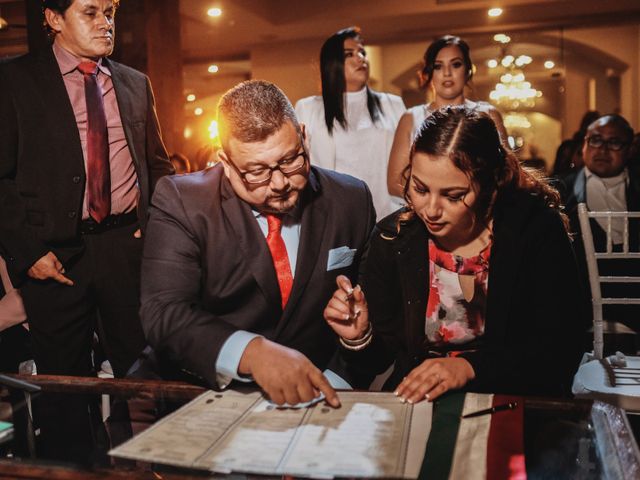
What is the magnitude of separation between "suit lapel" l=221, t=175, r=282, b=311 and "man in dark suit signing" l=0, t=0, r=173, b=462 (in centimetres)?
76

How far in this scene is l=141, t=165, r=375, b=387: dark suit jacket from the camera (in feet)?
5.08

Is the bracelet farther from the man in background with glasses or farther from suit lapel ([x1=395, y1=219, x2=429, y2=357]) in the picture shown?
the man in background with glasses

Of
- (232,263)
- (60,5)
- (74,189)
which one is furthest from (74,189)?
(232,263)

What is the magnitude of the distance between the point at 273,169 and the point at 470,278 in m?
0.58

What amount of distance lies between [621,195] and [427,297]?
2.42 m

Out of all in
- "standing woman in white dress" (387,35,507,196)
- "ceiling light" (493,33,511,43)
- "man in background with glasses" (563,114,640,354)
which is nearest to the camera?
"standing woman in white dress" (387,35,507,196)

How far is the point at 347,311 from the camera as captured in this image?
4.61 ft

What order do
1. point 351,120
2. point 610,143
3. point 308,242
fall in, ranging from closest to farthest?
1. point 308,242
2. point 351,120
3. point 610,143

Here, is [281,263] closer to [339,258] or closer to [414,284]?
[339,258]

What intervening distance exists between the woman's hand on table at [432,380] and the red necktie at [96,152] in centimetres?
138

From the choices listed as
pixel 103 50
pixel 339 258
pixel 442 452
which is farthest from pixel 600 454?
pixel 103 50

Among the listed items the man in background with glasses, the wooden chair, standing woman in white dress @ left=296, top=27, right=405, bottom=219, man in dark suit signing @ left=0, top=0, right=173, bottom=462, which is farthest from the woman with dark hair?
the man in background with glasses

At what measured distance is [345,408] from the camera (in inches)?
45.9

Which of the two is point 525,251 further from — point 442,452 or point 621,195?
point 621,195
